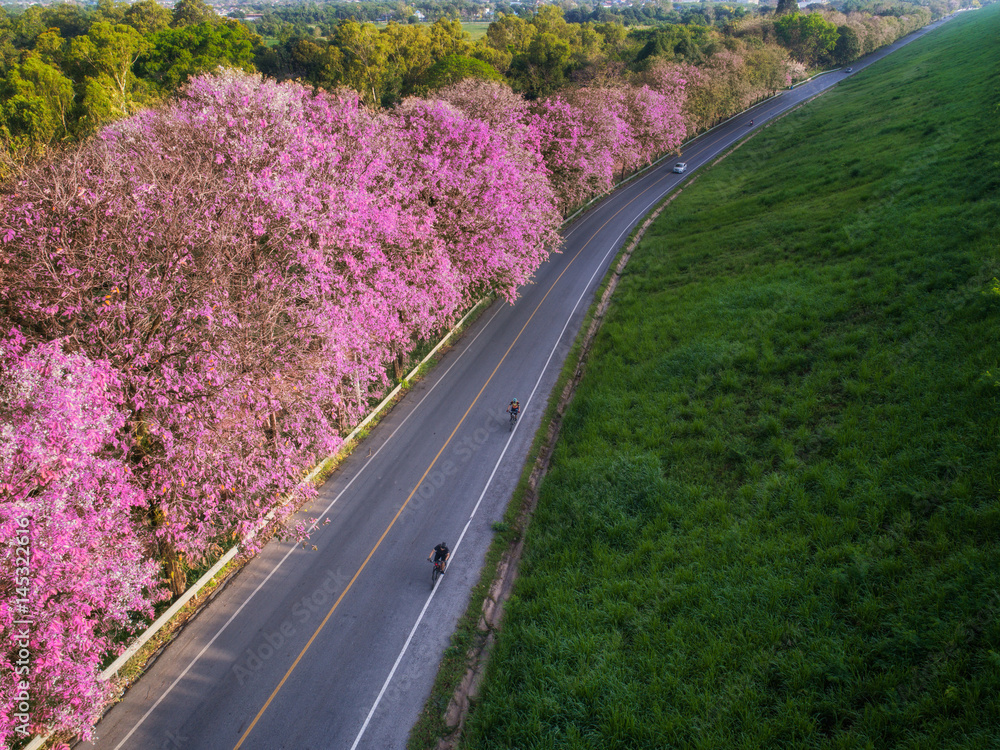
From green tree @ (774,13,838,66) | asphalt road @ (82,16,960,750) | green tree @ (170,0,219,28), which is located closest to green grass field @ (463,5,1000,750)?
asphalt road @ (82,16,960,750)

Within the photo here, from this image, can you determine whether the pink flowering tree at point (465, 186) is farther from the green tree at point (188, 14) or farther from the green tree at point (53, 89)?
the green tree at point (188, 14)

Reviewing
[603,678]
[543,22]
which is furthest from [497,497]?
[543,22]

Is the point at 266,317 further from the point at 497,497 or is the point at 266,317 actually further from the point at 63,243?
the point at 497,497

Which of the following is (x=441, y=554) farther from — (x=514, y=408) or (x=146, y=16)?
(x=146, y=16)

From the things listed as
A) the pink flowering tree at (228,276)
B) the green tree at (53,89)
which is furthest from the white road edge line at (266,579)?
the green tree at (53,89)

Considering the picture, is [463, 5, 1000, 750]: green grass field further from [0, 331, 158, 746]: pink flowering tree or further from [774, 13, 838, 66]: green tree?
[774, 13, 838, 66]: green tree

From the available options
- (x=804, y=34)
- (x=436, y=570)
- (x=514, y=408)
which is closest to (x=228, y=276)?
(x=436, y=570)
